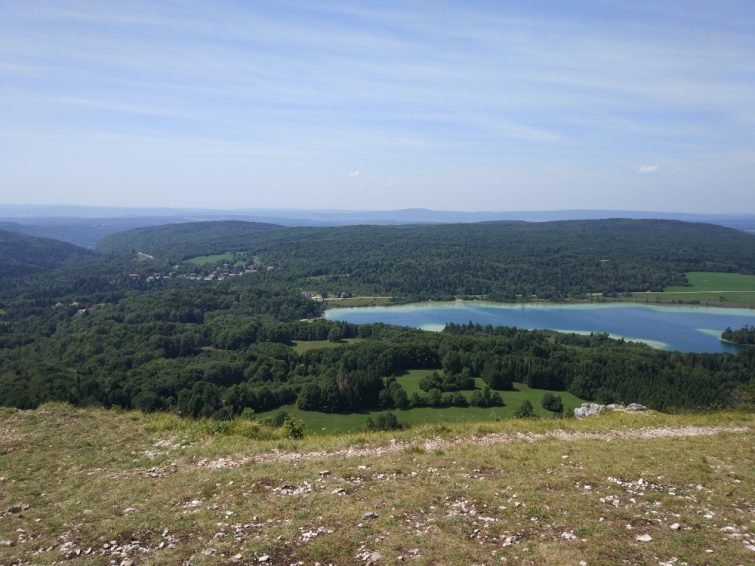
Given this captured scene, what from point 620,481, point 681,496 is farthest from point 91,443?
point 681,496

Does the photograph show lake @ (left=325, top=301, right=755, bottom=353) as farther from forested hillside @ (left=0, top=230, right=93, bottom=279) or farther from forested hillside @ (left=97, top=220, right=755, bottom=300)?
forested hillside @ (left=0, top=230, right=93, bottom=279)

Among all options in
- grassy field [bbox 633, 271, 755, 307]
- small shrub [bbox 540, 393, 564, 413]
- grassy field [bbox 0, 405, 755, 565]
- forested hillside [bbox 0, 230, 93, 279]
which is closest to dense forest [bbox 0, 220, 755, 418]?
forested hillside [bbox 0, 230, 93, 279]

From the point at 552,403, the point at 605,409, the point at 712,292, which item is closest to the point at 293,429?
the point at 605,409

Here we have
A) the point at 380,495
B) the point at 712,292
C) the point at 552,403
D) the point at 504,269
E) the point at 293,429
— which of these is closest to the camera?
the point at 380,495

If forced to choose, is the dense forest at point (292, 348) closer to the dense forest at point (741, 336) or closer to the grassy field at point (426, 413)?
the grassy field at point (426, 413)

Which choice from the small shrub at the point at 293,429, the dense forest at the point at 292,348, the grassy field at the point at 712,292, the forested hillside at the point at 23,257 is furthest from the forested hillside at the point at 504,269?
the small shrub at the point at 293,429

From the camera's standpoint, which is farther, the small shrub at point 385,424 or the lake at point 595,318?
the lake at point 595,318

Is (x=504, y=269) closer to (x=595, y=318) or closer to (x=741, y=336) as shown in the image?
(x=595, y=318)
